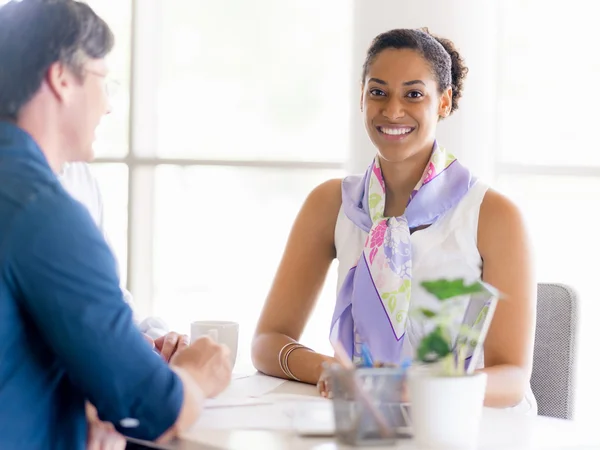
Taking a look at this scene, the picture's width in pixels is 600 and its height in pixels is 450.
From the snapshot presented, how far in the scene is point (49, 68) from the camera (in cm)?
146

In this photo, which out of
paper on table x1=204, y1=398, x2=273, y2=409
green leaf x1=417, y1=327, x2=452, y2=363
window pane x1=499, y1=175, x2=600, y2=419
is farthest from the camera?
window pane x1=499, y1=175, x2=600, y2=419

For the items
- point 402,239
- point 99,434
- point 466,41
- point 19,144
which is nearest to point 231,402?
point 99,434

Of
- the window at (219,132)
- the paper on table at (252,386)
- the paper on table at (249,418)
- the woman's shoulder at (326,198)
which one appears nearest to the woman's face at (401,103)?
the woman's shoulder at (326,198)

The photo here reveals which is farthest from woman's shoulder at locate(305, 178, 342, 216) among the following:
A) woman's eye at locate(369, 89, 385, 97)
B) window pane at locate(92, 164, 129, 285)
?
window pane at locate(92, 164, 129, 285)

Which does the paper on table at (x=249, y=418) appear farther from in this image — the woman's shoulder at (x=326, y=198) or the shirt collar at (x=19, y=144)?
the woman's shoulder at (x=326, y=198)

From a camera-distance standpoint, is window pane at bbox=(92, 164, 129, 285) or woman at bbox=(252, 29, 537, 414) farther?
window pane at bbox=(92, 164, 129, 285)

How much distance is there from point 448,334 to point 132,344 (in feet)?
1.47

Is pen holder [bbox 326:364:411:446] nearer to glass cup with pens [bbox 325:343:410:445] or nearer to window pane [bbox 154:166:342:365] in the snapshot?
glass cup with pens [bbox 325:343:410:445]

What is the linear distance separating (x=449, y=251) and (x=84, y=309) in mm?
1113

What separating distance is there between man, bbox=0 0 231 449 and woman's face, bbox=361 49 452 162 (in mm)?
995

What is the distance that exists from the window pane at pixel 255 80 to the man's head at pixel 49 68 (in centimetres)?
271

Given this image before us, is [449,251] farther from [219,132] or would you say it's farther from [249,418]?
[219,132]

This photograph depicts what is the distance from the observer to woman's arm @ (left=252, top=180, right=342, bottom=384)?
7.71ft

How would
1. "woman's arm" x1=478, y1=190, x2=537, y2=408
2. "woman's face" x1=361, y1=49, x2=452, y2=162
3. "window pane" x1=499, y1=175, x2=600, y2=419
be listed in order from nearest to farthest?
"woman's arm" x1=478, y1=190, x2=537, y2=408 < "woman's face" x1=361, y1=49, x2=452, y2=162 < "window pane" x1=499, y1=175, x2=600, y2=419
